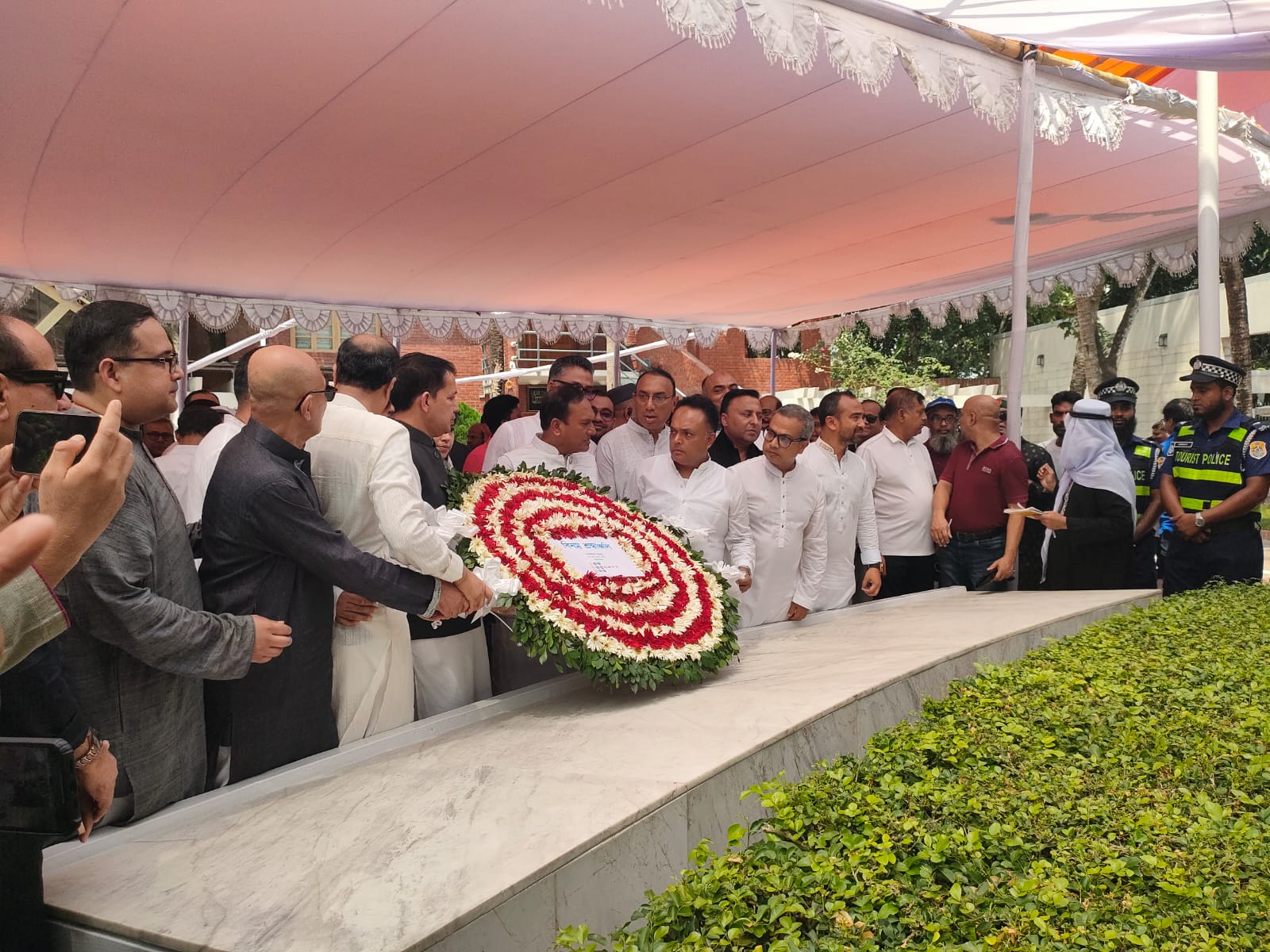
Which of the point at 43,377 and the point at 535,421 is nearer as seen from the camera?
the point at 43,377

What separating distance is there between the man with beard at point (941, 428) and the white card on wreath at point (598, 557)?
411 centimetres

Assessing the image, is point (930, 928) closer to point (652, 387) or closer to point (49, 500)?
point (49, 500)

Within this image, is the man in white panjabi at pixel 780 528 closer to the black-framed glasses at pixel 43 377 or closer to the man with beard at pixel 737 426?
the man with beard at pixel 737 426

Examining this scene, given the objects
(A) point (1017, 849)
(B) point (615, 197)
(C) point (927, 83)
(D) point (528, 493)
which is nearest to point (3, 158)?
(B) point (615, 197)

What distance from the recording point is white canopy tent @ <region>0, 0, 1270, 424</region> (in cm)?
484

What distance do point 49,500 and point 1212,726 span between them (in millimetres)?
3034

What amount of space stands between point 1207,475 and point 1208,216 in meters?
1.98

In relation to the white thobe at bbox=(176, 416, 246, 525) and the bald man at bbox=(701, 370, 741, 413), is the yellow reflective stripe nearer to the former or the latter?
the bald man at bbox=(701, 370, 741, 413)

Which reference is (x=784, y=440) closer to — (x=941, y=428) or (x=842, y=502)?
(x=842, y=502)

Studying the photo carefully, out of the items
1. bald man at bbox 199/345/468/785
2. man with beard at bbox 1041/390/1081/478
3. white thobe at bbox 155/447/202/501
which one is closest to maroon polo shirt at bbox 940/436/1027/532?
man with beard at bbox 1041/390/1081/478

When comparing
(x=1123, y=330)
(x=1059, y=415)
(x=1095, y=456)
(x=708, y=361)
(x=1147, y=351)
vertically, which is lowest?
(x=1095, y=456)

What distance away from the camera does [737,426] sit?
5.92m

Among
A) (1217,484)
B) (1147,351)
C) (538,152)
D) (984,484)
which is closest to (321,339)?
(1147,351)

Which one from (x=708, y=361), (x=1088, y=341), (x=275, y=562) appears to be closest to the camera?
(x=275, y=562)
